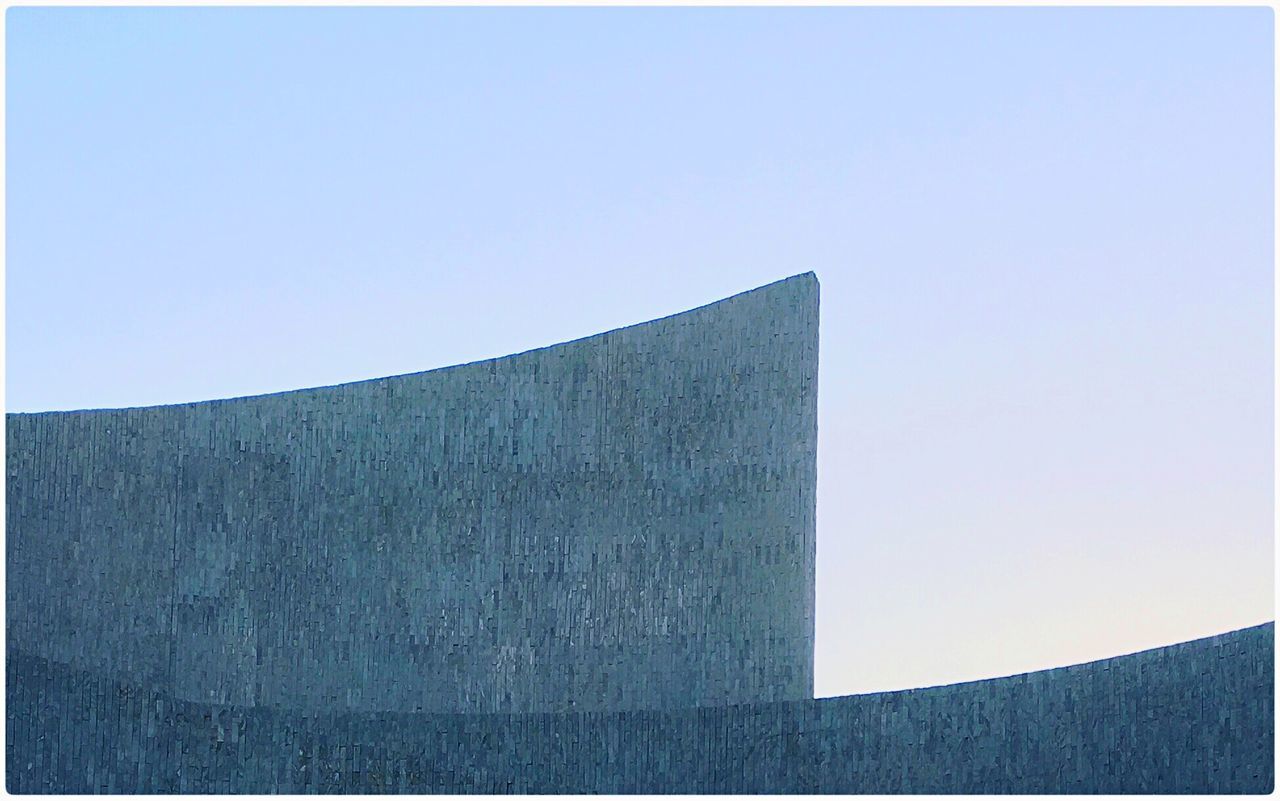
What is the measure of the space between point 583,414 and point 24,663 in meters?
3.27

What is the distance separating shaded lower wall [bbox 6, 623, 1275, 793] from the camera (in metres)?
7.65

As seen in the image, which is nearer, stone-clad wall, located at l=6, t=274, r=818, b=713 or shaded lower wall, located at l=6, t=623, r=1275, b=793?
shaded lower wall, located at l=6, t=623, r=1275, b=793

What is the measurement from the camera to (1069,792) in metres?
7.64

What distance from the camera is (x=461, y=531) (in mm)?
8945

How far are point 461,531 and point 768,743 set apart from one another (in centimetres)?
222

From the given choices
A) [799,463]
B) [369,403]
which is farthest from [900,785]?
[369,403]

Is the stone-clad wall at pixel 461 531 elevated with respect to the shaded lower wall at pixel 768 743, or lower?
elevated

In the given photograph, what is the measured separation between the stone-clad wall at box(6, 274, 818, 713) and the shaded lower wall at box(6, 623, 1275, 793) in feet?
2.63

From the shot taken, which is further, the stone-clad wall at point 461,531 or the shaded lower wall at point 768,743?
the stone-clad wall at point 461,531

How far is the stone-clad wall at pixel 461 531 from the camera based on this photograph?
8.75m

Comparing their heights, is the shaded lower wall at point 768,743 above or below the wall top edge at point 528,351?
below

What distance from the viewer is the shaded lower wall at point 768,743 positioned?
7.65 m

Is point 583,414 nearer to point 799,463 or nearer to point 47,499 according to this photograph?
point 799,463

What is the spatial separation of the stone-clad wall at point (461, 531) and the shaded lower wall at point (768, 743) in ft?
2.63
